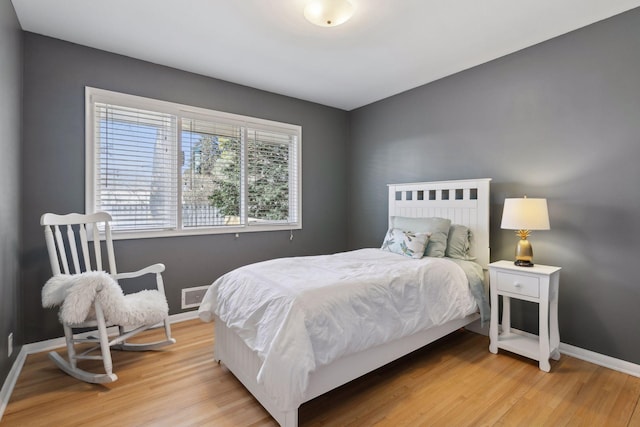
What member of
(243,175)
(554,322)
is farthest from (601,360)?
(243,175)

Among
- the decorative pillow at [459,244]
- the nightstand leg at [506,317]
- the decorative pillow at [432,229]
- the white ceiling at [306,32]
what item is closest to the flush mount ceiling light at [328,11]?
the white ceiling at [306,32]

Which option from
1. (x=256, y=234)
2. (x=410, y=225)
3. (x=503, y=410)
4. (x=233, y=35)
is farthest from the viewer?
(x=256, y=234)

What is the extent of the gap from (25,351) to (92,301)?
1.02 m

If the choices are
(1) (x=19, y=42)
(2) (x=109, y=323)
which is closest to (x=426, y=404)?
(2) (x=109, y=323)

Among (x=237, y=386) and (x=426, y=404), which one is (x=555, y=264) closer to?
(x=426, y=404)

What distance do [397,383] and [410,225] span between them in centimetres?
157

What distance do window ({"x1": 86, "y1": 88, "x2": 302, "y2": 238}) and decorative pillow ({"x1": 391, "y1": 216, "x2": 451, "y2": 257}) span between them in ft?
4.88

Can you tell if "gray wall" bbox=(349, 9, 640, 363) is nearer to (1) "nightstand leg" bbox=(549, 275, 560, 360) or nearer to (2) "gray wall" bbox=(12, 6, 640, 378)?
(2) "gray wall" bbox=(12, 6, 640, 378)

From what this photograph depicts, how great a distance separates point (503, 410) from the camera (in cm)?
182

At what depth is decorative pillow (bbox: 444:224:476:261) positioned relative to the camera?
291 centimetres

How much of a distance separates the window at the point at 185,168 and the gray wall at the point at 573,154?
2.00 m

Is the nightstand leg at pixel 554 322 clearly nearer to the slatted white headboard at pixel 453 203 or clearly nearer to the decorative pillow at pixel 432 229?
the slatted white headboard at pixel 453 203

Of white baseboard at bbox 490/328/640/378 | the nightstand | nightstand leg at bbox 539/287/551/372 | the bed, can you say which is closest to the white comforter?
the bed

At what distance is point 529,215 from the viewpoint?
237 centimetres
